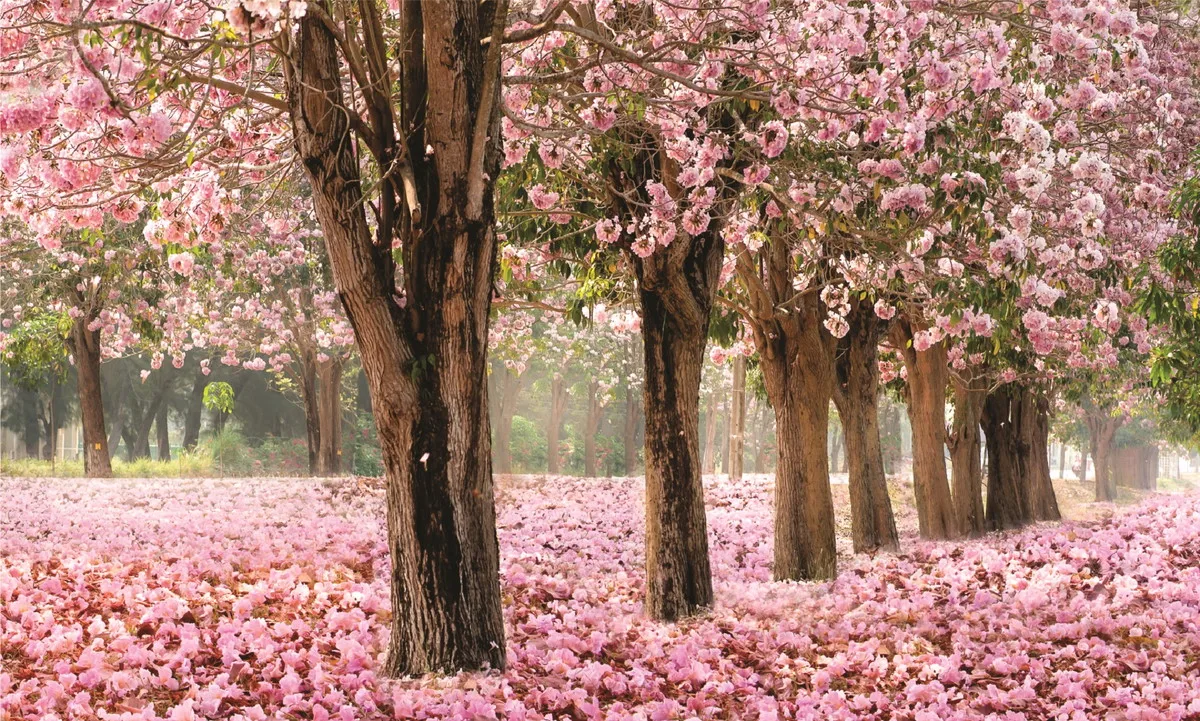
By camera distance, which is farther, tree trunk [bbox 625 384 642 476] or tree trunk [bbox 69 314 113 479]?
tree trunk [bbox 625 384 642 476]

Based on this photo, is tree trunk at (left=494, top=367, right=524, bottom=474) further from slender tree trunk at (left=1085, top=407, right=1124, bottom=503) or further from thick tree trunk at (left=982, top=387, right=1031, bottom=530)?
slender tree trunk at (left=1085, top=407, right=1124, bottom=503)

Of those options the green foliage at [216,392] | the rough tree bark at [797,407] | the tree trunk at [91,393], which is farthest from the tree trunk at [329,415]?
the rough tree bark at [797,407]

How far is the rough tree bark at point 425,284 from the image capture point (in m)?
6.64

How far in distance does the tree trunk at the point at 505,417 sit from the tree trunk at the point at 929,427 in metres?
22.9

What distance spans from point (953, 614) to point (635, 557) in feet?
16.0

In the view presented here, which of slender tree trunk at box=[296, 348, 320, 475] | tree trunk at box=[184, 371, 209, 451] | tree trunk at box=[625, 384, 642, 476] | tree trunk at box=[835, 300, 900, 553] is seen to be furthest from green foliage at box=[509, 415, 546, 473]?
tree trunk at box=[835, 300, 900, 553]

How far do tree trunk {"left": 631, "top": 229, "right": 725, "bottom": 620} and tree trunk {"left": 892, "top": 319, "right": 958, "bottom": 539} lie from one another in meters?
7.71

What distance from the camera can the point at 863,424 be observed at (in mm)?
15320

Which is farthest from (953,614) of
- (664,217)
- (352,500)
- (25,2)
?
(352,500)

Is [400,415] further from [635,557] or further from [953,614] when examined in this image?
[635,557]

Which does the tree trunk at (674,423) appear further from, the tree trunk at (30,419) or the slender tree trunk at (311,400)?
the tree trunk at (30,419)

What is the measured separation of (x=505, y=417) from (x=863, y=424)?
92.5 feet

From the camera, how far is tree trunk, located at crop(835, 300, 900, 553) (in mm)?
14922

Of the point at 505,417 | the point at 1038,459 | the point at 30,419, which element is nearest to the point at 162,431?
the point at 30,419
